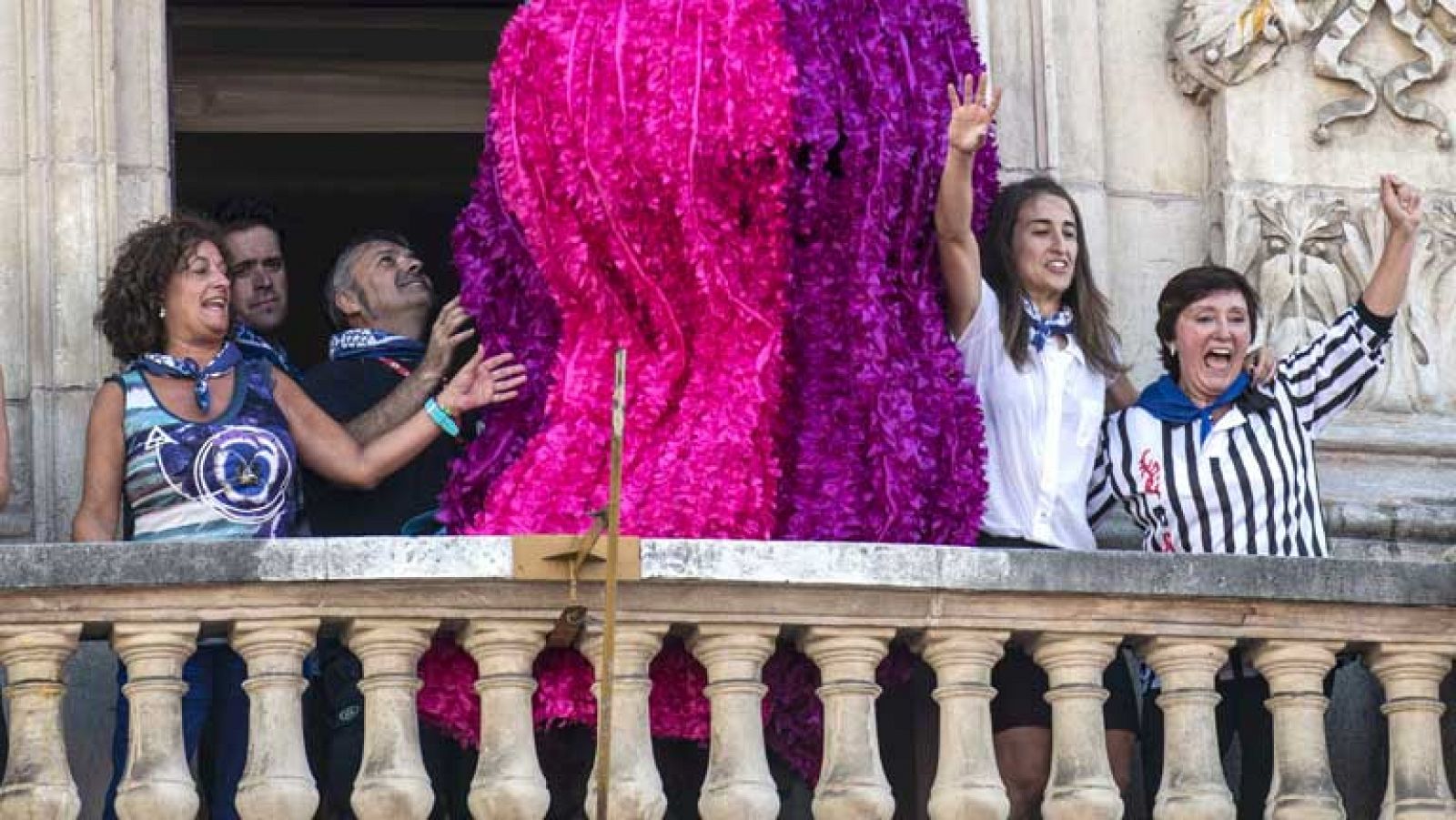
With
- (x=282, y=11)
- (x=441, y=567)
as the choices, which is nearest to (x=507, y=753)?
(x=441, y=567)

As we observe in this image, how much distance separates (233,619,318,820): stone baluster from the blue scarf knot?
5.85ft

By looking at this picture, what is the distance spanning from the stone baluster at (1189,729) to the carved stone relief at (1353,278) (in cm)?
151

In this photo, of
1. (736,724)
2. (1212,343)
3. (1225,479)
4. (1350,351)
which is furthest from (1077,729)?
(1350,351)

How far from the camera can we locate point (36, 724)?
8.08 m

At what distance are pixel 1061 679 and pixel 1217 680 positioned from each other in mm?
508

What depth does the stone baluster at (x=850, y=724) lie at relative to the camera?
8.16 metres

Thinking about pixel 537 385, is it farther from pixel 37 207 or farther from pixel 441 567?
pixel 37 207

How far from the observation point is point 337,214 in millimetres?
13836

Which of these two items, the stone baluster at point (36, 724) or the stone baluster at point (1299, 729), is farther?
the stone baluster at point (1299, 729)

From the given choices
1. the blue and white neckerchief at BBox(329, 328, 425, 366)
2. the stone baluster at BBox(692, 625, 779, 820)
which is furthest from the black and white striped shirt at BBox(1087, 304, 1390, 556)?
the blue and white neckerchief at BBox(329, 328, 425, 366)

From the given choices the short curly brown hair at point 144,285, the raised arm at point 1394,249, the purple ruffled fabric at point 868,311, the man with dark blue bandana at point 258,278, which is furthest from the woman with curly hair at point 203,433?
the raised arm at point 1394,249

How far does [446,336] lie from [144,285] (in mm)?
604

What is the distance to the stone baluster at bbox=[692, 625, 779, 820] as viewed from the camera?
8102mm

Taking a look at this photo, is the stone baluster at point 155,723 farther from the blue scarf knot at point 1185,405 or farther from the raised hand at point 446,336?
the blue scarf knot at point 1185,405
